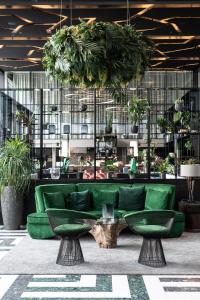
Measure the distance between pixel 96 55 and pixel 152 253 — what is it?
8.52 ft

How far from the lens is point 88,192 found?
753 centimetres

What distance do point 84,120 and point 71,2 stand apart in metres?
11.3

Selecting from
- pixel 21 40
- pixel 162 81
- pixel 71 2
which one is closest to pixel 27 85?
pixel 162 81

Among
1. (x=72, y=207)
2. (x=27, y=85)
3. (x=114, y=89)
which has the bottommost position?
(x=72, y=207)

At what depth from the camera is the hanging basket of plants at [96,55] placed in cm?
395

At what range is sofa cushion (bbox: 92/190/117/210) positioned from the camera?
24.9 ft

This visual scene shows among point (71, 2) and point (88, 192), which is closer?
point (88, 192)

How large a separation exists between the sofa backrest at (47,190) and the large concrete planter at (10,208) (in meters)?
0.62

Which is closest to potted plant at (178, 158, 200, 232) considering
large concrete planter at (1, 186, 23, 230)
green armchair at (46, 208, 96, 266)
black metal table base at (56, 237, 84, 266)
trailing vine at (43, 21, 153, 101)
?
green armchair at (46, 208, 96, 266)

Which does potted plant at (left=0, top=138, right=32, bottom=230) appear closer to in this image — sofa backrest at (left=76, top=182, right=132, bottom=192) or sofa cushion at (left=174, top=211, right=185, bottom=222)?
sofa backrest at (left=76, top=182, right=132, bottom=192)

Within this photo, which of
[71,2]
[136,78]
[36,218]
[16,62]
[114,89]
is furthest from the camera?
[16,62]

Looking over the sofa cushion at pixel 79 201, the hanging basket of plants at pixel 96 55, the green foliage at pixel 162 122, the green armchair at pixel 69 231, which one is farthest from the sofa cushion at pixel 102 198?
the hanging basket of plants at pixel 96 55

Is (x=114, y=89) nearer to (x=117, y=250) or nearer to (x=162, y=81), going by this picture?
(x=117, y=250)

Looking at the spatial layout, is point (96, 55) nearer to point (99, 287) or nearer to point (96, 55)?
point (96, 55)
